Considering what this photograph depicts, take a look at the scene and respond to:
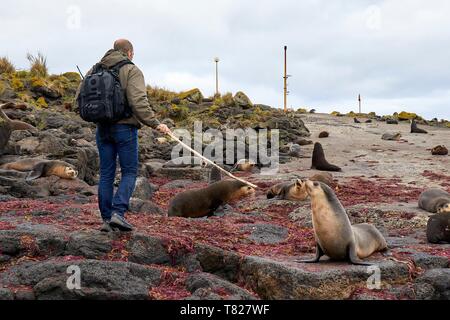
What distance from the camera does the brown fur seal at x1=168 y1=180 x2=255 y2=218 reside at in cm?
1082

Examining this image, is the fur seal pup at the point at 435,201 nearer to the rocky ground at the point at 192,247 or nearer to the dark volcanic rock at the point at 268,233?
the rocky ground at the point at 192,247

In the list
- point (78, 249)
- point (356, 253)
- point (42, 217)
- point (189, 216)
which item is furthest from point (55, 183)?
point (356, 253)

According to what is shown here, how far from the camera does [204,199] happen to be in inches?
440

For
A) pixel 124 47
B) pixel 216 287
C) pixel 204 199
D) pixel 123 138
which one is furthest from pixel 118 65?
pixel 204 199

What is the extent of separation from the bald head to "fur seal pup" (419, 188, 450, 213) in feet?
22.6

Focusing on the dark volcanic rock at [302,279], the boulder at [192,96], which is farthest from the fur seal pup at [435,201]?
the boulder at [192,96]

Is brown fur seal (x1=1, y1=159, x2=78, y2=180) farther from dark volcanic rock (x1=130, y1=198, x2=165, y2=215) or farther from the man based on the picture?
the man

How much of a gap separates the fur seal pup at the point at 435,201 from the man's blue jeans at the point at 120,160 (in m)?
6.68

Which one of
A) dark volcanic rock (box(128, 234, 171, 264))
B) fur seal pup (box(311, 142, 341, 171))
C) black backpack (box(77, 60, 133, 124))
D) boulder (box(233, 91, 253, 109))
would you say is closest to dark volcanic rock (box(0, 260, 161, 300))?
dark volcanic rock (box(128, 234, 171, 264))

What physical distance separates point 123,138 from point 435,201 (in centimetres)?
722

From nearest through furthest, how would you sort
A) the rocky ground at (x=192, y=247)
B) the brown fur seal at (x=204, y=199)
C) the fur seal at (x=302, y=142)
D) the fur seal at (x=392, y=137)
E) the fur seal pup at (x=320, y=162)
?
the rocky ground at (x=192, y=247) → the brown fur seal at (x=204, y=199) → the fur seal pup at (x=320, y=162) → the fur seal at (x=302, y=142) → the fur seal at (x=392, y=137)

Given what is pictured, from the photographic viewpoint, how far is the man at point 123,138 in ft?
21.3

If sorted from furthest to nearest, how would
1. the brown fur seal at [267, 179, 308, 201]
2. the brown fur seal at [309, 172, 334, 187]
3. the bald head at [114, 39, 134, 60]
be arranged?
the brown fur seal at [309, 172, 334, 187] < the brown fur seal at [267, 179, 308, 201] < the bald head at [114, 39, 134, 60]
